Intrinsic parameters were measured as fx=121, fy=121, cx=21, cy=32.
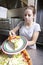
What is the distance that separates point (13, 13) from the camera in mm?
1449

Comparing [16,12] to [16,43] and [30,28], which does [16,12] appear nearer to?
[30,28]

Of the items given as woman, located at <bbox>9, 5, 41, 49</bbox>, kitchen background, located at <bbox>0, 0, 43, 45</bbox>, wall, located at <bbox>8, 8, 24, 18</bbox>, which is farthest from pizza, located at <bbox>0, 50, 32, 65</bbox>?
wall, located at <bbox>8, 8, 24, 18</bbox>

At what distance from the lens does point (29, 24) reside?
1.03 metres

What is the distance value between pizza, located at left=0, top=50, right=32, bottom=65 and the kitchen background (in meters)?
0.41

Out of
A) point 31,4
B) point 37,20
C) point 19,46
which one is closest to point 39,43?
point 37,20

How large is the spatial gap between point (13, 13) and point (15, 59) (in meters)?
0.87

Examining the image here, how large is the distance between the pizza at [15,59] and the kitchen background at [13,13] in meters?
0.41

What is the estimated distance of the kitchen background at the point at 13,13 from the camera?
1.24 m

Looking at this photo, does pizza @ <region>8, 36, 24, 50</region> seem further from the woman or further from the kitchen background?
the kitchen background

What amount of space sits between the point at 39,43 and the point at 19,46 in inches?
22.8

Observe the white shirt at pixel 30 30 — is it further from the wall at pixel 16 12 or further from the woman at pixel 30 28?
the wall at pixel 16 12

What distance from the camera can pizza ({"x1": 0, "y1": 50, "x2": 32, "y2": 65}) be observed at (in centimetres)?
65

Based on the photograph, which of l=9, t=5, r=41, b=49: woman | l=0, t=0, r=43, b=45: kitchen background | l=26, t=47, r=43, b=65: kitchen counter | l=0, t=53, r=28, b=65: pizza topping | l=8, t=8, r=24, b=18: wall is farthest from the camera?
l=8, t=8, r=24, b=18: wall

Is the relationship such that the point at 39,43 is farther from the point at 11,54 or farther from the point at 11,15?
the point at 11,54
